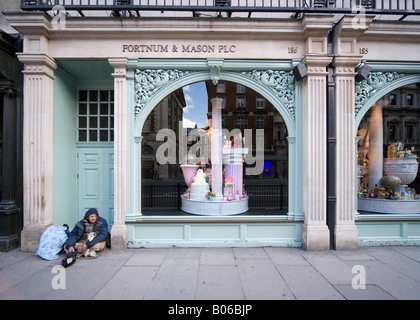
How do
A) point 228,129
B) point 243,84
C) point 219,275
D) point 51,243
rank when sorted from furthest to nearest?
point 228,129, point 243,84, point 51,243, point 219,275

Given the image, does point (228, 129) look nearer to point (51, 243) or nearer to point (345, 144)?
point (345, 144)

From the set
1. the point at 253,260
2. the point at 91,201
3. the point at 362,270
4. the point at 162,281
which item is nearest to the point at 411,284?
the point at 362,270

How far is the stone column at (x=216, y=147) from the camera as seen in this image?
6.13m

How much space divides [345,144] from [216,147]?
10.8 ft

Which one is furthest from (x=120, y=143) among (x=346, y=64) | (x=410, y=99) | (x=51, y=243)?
(x=410, y=99)

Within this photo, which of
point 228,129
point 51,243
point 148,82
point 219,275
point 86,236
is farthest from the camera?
point 228,129

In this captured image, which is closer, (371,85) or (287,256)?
(287,256)

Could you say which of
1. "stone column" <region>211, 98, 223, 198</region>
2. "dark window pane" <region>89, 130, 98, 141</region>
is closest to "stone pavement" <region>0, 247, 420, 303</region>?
"stone column" <region>211, 98, 223, 198</region>

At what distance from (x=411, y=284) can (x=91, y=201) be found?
708cm

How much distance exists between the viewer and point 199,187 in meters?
6.02

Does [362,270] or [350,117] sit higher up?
[350,117]

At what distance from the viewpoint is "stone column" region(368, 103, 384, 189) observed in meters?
6.16

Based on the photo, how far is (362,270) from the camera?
390cm

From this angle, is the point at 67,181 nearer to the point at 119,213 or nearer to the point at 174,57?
the point at 119,213
